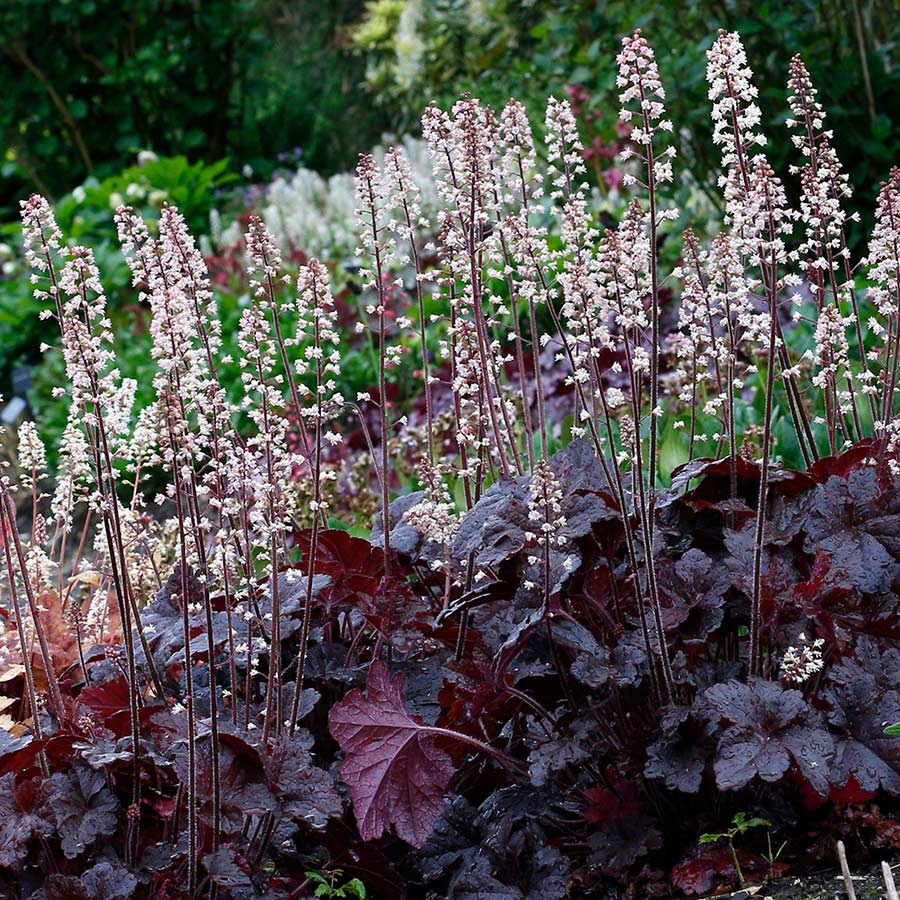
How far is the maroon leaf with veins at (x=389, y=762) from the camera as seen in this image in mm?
2061

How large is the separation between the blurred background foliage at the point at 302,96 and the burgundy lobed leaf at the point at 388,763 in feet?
13.3

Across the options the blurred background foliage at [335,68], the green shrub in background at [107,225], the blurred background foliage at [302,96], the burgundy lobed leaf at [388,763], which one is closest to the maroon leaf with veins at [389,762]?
the burgundy lobed leaf at [388,763]

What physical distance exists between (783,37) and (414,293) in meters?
2.55

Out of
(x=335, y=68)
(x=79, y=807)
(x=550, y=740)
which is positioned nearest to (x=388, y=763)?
(x=550, y=740)

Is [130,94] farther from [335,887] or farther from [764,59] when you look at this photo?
[335,887]

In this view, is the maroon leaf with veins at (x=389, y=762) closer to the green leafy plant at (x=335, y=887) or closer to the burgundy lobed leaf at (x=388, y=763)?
the burgundy lobed leaf at (x=388, y=763)

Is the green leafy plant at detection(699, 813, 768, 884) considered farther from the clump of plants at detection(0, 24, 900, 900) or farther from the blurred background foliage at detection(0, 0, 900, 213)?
the blurred background foliage at detection(0, 0, 900, 213)

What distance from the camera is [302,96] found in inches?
504

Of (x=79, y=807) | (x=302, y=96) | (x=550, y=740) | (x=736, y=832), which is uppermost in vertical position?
(x=302, y=96)

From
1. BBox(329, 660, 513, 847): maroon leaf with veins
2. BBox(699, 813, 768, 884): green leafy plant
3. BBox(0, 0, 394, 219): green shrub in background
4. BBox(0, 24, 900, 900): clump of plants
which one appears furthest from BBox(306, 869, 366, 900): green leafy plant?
BBox(0, 0, 394, 219): green shrub in background

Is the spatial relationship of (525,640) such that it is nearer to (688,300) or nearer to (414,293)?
(688,300)

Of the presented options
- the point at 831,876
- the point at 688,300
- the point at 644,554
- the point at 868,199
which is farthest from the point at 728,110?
the point at 868,199

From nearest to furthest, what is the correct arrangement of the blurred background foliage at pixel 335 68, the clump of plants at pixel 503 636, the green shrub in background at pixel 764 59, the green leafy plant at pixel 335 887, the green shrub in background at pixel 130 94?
the clump of plants at pixel 503 636 < the green leafy plant at pixel 335 887 < the green shrub in background at pixel 764 59 < the blurred background foliage at pixel 335 68 < the green shrub in background at pixel 130 94

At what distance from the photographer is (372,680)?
6.97 feet
